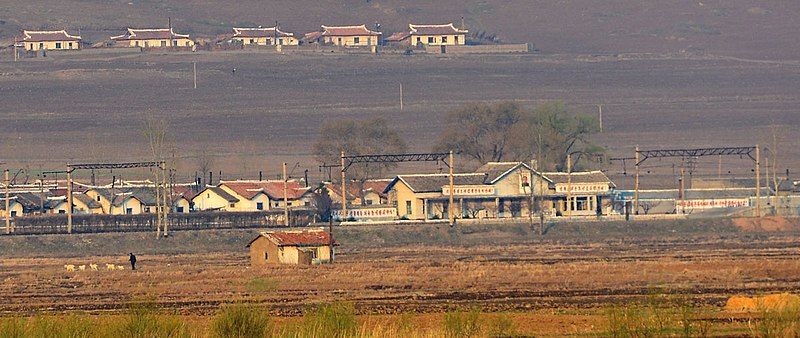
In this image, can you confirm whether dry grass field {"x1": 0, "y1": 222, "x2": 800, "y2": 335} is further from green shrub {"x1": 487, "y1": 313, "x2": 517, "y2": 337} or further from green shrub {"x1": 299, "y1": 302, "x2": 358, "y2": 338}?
green shrub {"x1": 299, "y1": 302, "x2": 358, "y2": 338}

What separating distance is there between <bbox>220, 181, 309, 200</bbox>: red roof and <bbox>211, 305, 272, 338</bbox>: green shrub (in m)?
67.7

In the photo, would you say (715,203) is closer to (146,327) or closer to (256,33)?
(146,327)

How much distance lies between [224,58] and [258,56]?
3.83m

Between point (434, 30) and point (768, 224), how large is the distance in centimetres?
10386

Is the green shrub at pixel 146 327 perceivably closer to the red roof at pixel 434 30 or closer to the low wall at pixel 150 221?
the low wall at pixel 150 221

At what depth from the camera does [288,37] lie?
185 metres

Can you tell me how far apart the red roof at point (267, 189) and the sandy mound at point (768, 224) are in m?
22.9

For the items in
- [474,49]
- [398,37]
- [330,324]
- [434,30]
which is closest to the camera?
[330,324]

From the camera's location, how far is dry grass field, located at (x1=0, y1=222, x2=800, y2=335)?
39344 millimetres

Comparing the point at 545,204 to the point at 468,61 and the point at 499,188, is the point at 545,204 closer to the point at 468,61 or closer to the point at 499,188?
the point at 499,188

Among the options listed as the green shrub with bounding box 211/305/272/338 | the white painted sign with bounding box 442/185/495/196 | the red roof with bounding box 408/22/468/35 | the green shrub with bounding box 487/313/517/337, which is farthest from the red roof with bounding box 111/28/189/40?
the green shrub with bounding box 211/305/272/338

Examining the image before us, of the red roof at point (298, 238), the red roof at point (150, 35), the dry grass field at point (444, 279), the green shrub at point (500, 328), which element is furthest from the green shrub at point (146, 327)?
the red roof at point (150, 35)

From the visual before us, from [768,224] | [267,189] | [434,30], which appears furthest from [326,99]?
[768,224]

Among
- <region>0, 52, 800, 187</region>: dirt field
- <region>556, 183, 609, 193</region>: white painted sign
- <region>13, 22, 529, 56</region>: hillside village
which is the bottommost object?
<region>556, 183, 609, 193</region>: white painted sign
